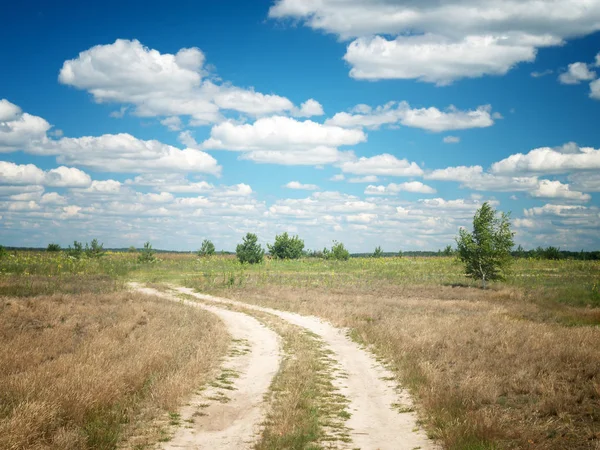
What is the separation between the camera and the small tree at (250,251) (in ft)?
235

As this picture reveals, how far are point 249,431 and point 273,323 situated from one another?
13.4m

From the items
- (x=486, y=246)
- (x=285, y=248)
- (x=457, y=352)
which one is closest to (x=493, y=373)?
(x=457, y=352)

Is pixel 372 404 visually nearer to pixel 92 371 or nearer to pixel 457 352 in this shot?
pixel 457 352

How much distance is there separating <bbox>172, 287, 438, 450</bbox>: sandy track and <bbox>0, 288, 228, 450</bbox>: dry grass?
4017 mm

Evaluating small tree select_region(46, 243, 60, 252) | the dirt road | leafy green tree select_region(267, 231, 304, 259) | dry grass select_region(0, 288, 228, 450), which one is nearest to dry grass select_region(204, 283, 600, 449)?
the dirt road

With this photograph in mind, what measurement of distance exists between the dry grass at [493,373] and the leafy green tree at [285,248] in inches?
2738

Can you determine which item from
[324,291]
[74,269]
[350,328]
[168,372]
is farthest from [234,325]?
[74,269]

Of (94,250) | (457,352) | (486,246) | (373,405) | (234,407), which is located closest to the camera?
(234,407)

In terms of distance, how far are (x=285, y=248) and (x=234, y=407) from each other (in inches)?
3361

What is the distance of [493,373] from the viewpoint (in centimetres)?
1206

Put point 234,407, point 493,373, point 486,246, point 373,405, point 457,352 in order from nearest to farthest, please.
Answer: point 234,407 < point 373,405 < point 493,373 < point 457,352 < point 486,246

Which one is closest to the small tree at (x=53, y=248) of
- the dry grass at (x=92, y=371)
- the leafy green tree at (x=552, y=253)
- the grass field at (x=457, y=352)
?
the grass field at (x=457, y=352)

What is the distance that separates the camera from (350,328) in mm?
20766

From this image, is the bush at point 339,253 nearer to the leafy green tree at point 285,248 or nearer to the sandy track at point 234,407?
the leafy green tree at point 285,248
